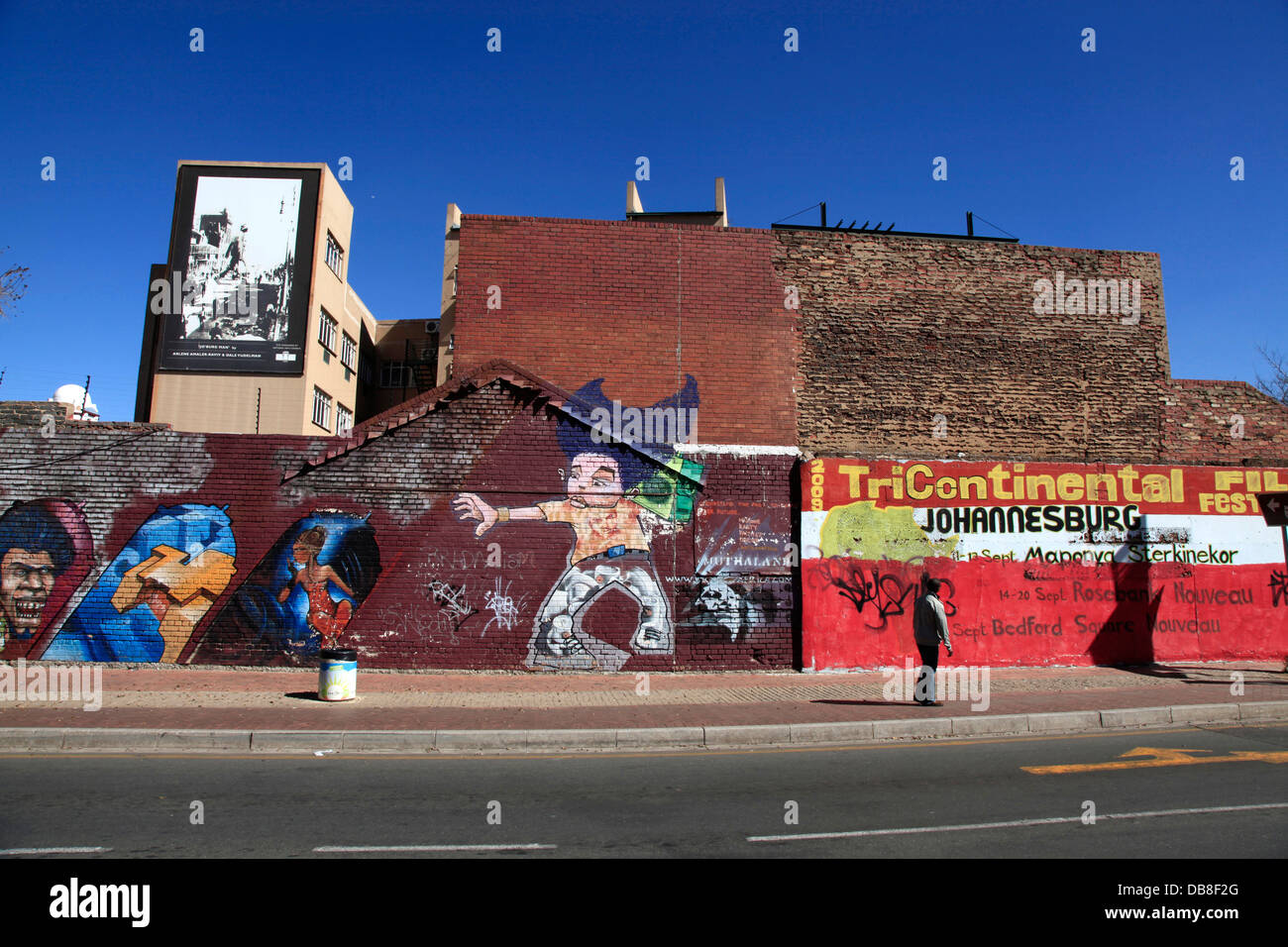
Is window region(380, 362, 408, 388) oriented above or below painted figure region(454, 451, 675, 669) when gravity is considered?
above

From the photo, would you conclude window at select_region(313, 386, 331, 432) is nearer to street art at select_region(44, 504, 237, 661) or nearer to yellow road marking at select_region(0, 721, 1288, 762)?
street art at select_region(44, 504, 237, 661)

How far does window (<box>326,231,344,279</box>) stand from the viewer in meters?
34.7

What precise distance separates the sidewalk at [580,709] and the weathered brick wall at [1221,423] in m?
6.68

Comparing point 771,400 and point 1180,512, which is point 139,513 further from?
point 1180,512

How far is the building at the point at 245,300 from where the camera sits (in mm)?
31750

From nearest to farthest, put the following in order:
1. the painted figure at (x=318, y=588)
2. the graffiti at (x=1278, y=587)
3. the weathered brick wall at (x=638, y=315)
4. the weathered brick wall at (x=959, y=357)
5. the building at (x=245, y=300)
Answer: the painted figure at (x=318, y=588) → the graffiti at (x=1278, y=587) → the weathered brick wall at (x=638, y=315) → the weathered brick wall at (x=959, y=357) → the building at (x=245, y=300)

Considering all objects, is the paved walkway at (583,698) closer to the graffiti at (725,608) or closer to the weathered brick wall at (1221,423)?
the graffiti at (725,608)

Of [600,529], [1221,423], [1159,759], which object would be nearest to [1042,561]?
[1159,759]

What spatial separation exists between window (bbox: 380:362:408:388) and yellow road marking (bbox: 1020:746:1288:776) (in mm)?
42562

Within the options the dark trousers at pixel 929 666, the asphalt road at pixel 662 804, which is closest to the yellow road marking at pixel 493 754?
the asphalt road at pixel 662 804

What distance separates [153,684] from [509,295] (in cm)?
1030

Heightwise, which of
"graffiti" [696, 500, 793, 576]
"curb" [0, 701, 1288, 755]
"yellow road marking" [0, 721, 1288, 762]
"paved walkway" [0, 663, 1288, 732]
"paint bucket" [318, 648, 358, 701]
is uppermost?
"graffiti" [696, 500, 793, 576]

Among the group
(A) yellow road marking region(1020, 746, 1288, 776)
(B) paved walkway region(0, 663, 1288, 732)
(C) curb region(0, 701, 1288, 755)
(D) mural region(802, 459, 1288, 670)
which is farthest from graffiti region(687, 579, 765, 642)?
(A) yellow road marking region(1020, 746, 1288, 776)

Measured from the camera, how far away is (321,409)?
3509cm
